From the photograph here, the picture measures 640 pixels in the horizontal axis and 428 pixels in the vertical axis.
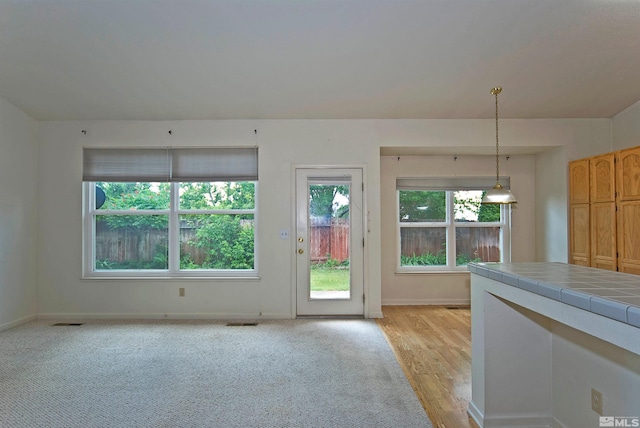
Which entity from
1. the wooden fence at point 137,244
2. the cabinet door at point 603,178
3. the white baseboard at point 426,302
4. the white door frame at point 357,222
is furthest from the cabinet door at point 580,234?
the wooden fence at point 137,244

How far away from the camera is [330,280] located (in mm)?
4531

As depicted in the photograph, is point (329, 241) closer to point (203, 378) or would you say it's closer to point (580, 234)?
point (203, 378)

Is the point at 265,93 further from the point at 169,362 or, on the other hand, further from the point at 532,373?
the point at 532,373

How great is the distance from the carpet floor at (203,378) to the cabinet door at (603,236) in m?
2.59

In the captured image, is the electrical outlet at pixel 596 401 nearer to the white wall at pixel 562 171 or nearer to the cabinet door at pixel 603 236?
the cabinet door at pixel 603 236

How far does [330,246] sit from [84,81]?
3342 millimetres

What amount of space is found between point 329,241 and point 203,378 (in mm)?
2285

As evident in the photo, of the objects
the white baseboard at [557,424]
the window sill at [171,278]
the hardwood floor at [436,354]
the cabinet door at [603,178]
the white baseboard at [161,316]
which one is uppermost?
the cabinet door at [603,178]

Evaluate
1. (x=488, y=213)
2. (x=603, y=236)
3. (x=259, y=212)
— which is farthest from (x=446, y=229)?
(x=259, y=212)

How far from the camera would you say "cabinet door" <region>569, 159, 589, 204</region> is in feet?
13.4

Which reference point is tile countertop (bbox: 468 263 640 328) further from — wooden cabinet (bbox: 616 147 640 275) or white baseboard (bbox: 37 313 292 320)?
white baseboard (bbox: 37 313 292 320)

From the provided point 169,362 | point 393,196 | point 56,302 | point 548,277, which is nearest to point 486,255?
point 393,196

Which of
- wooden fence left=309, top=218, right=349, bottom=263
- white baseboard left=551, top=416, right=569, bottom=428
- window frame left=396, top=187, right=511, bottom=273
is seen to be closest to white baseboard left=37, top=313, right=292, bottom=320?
wooden fence left=309, top=218, right=349, bottom=263

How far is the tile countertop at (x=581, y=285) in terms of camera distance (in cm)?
116
